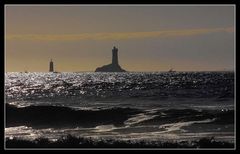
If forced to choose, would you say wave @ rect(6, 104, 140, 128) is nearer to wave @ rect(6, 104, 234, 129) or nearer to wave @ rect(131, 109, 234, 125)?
wave @ rect(6, 104, 234, 129)

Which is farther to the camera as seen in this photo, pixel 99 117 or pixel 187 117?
pixel 99 117

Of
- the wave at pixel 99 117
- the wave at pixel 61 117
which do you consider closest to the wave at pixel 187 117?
the wave at pixel 99 117

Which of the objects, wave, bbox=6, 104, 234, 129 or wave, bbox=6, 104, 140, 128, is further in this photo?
wave, bbox=6, 104, 140, 128

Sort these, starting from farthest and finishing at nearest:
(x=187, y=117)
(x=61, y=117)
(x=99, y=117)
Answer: (x=61, y=117), (x=99, y=117), (x=187, y=117)

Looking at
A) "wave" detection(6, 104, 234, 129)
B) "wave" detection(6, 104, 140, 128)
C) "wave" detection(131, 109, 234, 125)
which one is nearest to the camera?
"wave" detection(131, 109, 234, 125)

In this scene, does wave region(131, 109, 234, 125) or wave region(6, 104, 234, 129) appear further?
wave region(6, 104, 234, 129)

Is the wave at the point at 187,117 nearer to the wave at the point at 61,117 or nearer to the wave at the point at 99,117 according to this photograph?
the wave at the point at 99,117

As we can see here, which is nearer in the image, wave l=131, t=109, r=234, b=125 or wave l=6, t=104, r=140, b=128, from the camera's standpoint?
wave l=131, t=109, r=234, b=125

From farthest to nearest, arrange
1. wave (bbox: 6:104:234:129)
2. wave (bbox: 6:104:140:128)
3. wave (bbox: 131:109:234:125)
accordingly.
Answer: wave (bbox: 6:104:140:128) < wave (bbox: 6:104:234:129) < wave (bbox: 131:109:234:125)

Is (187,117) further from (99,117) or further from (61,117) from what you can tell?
(61,117)

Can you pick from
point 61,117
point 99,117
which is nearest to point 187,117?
point 99,117

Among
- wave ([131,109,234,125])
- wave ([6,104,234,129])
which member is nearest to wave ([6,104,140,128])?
wave ([6,104,234,129])
